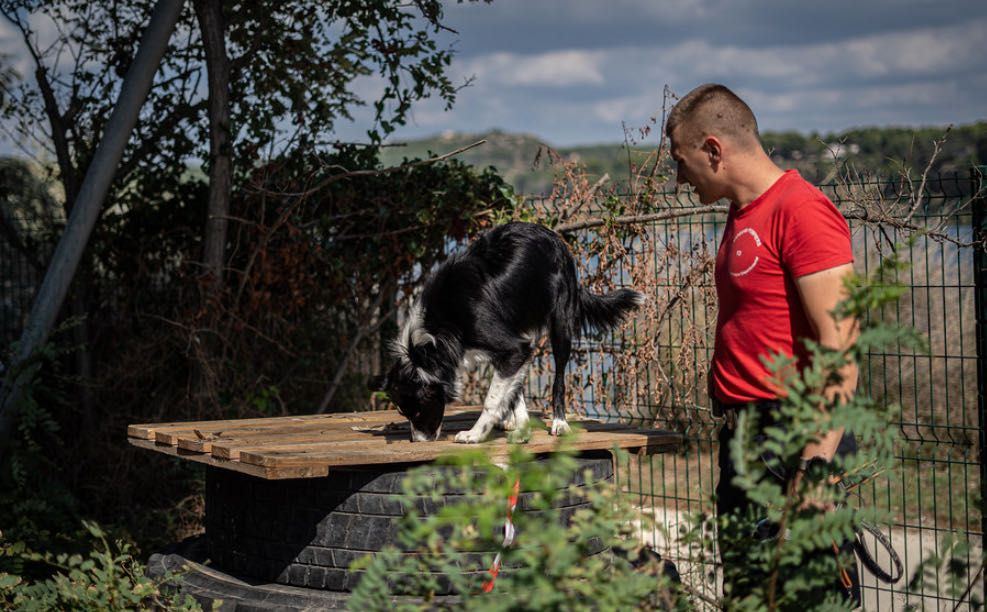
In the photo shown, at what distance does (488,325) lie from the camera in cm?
500

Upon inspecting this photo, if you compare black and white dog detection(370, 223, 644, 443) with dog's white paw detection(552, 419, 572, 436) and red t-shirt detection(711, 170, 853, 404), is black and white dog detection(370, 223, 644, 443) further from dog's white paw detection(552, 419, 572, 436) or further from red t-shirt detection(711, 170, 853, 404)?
red t-shirt detection(711, 170, 853, 404)

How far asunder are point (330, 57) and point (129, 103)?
167 centimetres

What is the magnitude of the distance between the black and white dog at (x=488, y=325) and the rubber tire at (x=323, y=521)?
21.5 inches

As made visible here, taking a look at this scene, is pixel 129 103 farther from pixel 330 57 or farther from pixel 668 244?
pixel 668 244

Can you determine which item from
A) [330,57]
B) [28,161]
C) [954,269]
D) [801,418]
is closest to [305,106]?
[330,57]

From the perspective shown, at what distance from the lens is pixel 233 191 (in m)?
7.91

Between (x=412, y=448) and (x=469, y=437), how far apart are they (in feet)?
1.63

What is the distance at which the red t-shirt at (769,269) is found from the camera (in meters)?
2.93

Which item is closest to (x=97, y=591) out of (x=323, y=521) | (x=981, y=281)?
(x=323, y=521)

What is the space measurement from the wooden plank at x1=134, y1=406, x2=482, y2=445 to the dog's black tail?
115 cm

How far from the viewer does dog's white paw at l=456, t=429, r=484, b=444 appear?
486 cm

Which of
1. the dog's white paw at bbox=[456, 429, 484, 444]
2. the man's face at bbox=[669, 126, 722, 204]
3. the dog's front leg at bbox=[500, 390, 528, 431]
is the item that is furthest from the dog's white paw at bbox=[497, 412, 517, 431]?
the man's face at bbox=[669, 126, 722, 204]

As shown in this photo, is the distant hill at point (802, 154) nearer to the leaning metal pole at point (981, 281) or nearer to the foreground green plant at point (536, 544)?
the leaning metal pole at point (981, 281)

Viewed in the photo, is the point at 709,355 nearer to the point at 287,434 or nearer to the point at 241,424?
the point at 287,434
